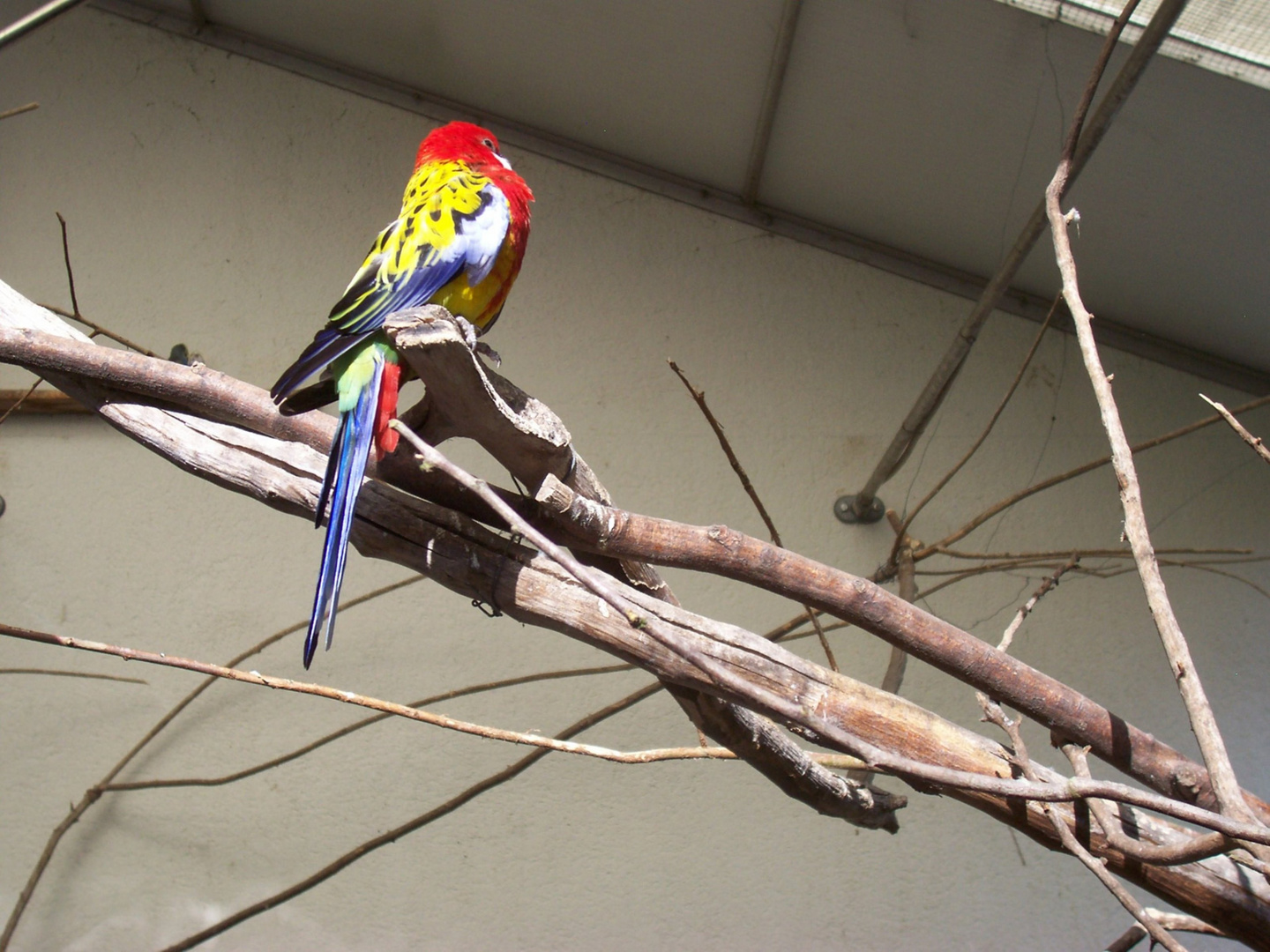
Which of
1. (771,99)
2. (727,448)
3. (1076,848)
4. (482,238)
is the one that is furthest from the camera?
(771,99)

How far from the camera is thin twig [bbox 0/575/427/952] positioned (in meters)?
2.01

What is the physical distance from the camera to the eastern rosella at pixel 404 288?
1.14 m

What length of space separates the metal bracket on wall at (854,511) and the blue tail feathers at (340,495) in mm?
1542

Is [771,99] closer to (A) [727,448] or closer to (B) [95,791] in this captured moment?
(A) [727,448]

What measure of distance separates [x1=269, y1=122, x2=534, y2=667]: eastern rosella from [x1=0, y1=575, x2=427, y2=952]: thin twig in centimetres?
88

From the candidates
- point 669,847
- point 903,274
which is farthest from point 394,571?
point 903,274

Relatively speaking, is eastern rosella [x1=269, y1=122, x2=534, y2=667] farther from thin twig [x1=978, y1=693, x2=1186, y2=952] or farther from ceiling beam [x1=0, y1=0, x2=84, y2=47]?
thin twig [x1=978, y1=693, x2=1186, y2=952]

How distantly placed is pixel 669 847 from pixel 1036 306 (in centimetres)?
179

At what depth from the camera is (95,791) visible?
211 centimetres

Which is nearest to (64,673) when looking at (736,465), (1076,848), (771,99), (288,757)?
(288,757)

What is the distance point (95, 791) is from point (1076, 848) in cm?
203

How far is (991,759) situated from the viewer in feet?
3.79

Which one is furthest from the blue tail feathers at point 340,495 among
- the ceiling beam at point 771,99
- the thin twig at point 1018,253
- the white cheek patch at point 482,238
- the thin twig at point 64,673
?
the ceiling beam at point 771,99

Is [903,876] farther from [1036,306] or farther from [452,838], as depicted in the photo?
[1036,306]
